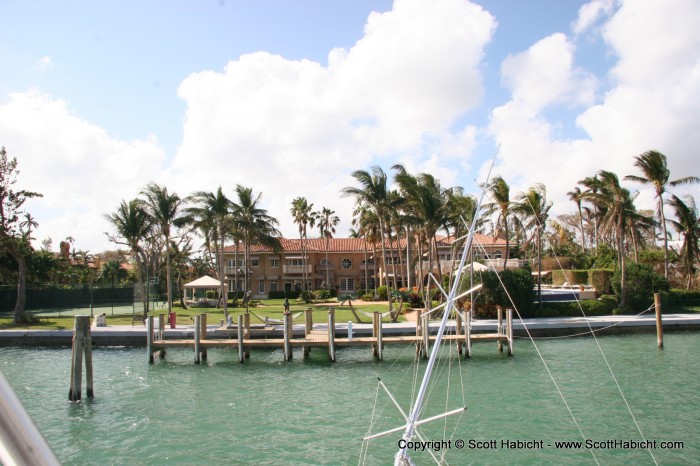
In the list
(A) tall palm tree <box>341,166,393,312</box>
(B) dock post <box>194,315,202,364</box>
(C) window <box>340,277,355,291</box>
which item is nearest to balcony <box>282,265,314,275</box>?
(C) window <box>340,277,355,291</box>

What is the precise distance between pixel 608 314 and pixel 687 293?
910cm

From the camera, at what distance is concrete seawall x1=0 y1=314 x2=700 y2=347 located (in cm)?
2770

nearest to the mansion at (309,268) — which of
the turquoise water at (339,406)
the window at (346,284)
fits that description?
the window at (346,284)

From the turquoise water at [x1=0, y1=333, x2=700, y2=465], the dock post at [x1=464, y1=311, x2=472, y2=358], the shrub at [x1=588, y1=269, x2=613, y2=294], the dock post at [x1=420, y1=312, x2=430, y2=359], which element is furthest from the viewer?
the shrub at [x1=588, y1=269, x2=613, y2=294]

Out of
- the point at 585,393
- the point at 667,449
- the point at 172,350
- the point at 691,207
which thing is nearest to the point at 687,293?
the point at 691,207

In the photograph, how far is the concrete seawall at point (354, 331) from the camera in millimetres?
27703

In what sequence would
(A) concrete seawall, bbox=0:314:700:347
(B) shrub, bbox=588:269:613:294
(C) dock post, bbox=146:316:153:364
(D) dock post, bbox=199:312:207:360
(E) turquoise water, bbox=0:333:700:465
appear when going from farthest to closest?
(B) shrub, bbox=588:269:613:294, (A) concrete seawall, bbox=0:314:700:347, (D) dock post, bbox=199:312:207:360, (C) dock post, bbox=146:316:153:364, (E) turquoise water, bbox=0:333:700:465

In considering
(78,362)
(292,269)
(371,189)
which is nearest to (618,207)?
(371,189)

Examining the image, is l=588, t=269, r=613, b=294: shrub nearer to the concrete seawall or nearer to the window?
the concrete seawall

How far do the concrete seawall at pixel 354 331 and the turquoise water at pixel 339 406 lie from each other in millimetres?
2365

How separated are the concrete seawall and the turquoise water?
7.76 feet

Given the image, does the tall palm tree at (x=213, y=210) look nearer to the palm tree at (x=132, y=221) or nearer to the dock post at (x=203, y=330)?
the palm tree at (x=132, y=221)

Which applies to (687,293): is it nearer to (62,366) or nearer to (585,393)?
(585,393)

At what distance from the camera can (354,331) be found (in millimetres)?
27797
